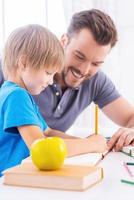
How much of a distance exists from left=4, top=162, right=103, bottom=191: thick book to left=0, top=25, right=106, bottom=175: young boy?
273mm

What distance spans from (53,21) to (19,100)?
1280 millimetres

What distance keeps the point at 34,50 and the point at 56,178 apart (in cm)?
55

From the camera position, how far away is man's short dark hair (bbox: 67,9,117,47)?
5.24 ft

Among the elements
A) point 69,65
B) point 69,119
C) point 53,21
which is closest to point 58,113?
point 69,119

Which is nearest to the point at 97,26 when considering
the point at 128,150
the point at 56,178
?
the point at 128,150

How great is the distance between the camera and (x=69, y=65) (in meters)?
1.65

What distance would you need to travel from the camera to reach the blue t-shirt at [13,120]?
3.70ft

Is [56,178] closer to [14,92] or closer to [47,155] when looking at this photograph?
[47,155]

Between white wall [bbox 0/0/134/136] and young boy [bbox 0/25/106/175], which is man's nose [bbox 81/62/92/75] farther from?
white wall [bbox 0/0/134/136]

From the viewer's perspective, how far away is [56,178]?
0.80 metres

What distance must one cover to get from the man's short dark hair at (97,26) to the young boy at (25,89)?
0.33 metres

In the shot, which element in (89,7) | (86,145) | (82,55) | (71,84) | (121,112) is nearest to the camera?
(86,145)

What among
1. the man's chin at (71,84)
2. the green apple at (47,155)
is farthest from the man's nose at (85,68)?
the green apple at (47,155)

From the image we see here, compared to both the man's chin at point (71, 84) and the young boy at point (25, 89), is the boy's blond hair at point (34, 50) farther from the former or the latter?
the man's chin at point (71, 84)
